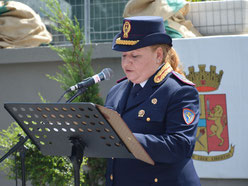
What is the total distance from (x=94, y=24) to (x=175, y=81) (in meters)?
3.68

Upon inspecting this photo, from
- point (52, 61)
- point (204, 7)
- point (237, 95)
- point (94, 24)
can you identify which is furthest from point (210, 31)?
point (52, 61)

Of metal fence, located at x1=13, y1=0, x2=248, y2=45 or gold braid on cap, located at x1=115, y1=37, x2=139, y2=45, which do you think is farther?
metal fence, located at x1=13, y1=0, x2=248, y2=45

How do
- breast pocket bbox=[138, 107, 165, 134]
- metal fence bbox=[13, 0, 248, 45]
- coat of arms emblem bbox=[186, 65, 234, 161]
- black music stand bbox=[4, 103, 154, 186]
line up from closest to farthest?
black music stand bbox=[4, 103, 154, 186] → breast pocket bbox=[138, 107, 165, 134] → coat of arms emblem bbox=[186, 65, 234, 161] → metal fence bbox=[13, 0, 248, 45]

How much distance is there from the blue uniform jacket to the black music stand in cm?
15

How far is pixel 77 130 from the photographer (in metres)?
2.33

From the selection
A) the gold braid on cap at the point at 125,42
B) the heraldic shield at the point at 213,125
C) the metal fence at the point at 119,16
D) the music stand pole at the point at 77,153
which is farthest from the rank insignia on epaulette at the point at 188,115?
the metal fence at the point at 119,16

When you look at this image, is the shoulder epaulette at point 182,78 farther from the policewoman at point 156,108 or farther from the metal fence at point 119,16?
the metal fence at point 119,16

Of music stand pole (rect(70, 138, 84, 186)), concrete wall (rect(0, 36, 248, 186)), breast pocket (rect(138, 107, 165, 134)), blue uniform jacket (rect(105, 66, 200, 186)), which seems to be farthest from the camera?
concrete wall (rect(0, 36, 248, 186))

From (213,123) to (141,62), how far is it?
2481mm

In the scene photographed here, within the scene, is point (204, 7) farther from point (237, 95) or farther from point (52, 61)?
point (52, 61)

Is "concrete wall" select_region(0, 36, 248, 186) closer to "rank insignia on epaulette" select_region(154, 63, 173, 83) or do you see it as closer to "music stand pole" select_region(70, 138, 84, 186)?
"rank insignia on epaulette" select_region(154, 63, 173, 83)

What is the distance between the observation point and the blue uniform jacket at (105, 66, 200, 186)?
98.3 inches

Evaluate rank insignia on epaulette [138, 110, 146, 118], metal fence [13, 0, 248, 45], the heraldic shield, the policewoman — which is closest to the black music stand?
the policewoman

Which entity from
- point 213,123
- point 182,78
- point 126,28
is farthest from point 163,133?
point 213,123
